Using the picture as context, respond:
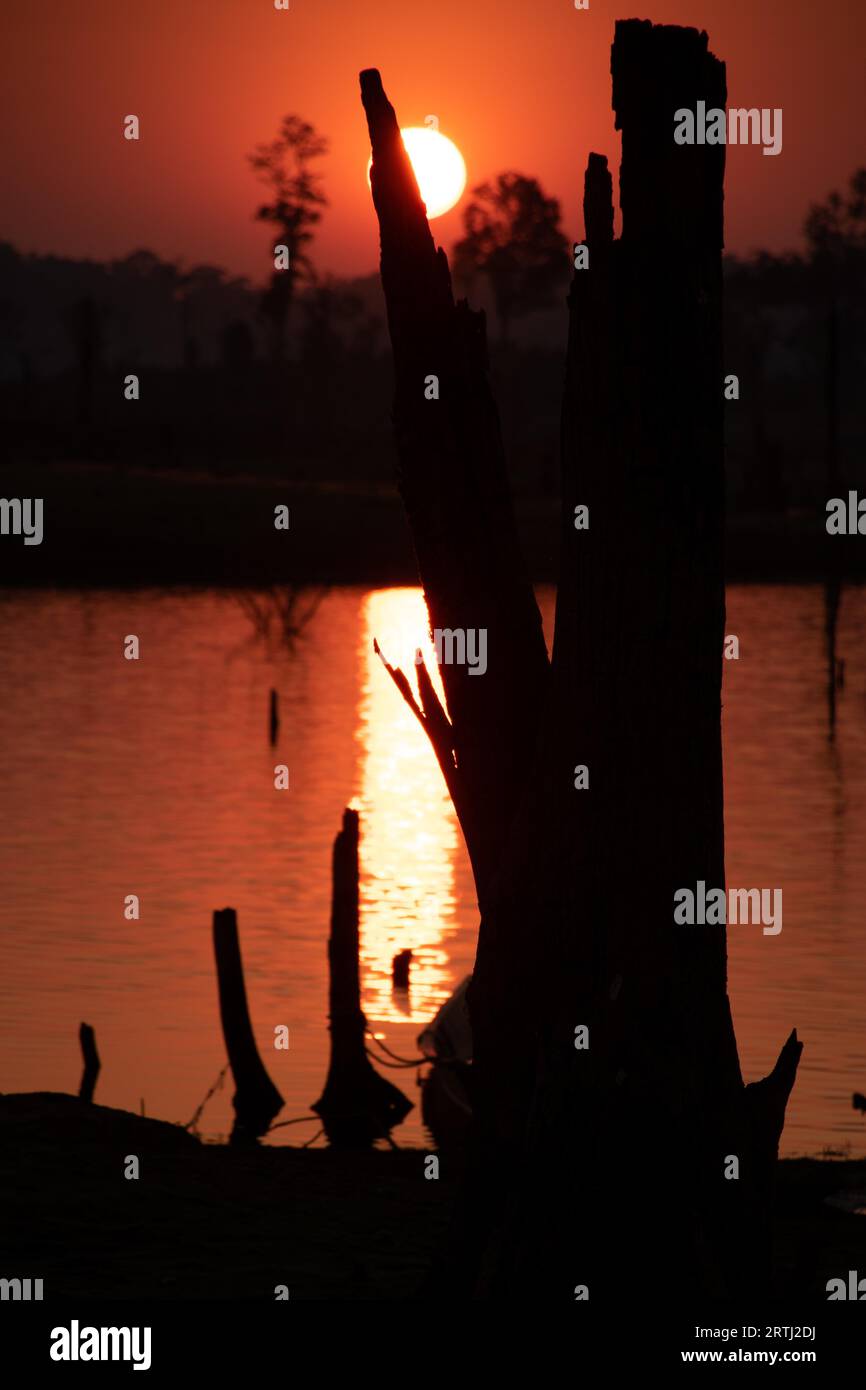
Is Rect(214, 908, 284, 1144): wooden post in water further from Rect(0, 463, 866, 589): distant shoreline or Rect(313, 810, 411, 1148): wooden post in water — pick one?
Rect(0, 463, 866, 589): distant shoreline

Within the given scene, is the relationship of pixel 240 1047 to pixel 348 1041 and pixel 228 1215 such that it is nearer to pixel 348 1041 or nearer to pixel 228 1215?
pixel 348 1041

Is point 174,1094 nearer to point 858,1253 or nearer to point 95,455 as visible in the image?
point 858,1253

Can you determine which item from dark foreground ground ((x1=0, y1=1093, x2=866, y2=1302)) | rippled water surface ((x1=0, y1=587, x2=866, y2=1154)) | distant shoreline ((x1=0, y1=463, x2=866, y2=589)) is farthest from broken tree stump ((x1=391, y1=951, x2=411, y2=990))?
distant shoreline ((x1=0, y1=463, x2=866, y2=589))

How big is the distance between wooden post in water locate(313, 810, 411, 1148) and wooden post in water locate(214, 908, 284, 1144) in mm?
356

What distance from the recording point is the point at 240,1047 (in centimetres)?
1468

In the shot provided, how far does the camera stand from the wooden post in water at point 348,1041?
14.0 metres

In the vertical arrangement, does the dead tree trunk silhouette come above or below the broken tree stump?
above

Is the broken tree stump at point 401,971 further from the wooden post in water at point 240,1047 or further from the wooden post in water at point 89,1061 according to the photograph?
the wooden post in water at point 89,1061

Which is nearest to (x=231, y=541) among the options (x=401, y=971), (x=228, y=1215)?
(x=401, y=971)

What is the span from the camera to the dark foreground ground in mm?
9484

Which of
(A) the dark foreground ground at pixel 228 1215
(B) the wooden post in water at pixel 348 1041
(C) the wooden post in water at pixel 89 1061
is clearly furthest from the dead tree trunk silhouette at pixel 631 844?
(C) the wooden post in water at pixel 89 1061

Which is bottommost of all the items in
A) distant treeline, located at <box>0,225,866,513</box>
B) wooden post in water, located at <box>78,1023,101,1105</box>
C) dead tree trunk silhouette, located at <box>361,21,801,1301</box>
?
wooden post in water, located at <box>78,1023,101,1105</box>

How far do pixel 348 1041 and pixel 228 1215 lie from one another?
12.1ft
